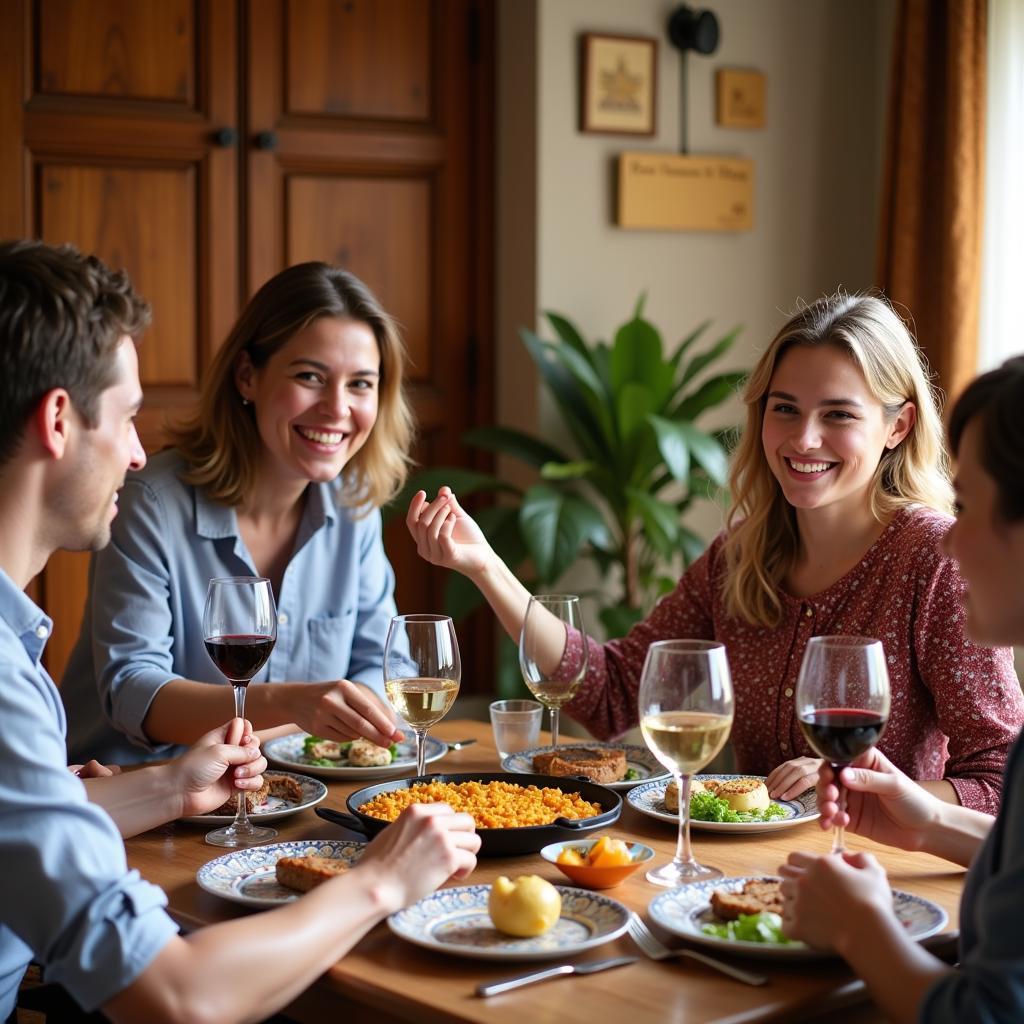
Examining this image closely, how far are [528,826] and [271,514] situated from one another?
46.8 inches

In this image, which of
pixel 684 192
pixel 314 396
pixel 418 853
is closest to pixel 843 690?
pixel 418 853

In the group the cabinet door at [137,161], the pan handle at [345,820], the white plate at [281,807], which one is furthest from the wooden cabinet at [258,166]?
the pan handle at [345,820]

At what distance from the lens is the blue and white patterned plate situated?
56.9 inches

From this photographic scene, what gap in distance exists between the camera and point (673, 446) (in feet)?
12.6

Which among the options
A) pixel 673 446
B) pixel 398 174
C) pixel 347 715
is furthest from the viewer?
pixel 398 174

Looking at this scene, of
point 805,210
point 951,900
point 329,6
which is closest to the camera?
point 951,900

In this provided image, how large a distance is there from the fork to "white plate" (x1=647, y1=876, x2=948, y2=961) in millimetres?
16

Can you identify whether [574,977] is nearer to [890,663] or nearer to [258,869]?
[258,869]

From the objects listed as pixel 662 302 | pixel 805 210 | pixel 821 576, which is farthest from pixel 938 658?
pixel 805 210

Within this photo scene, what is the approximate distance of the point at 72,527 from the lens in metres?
1.53

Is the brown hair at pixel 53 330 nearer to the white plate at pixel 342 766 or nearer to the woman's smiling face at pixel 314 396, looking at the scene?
the white plate at pixel 342 766

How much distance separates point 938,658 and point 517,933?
0.94m

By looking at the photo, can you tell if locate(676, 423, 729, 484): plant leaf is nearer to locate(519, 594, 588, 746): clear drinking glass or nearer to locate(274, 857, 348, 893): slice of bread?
locate(519, 594, 588, 746): clear drinking glass

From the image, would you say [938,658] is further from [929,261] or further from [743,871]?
[929,261]
